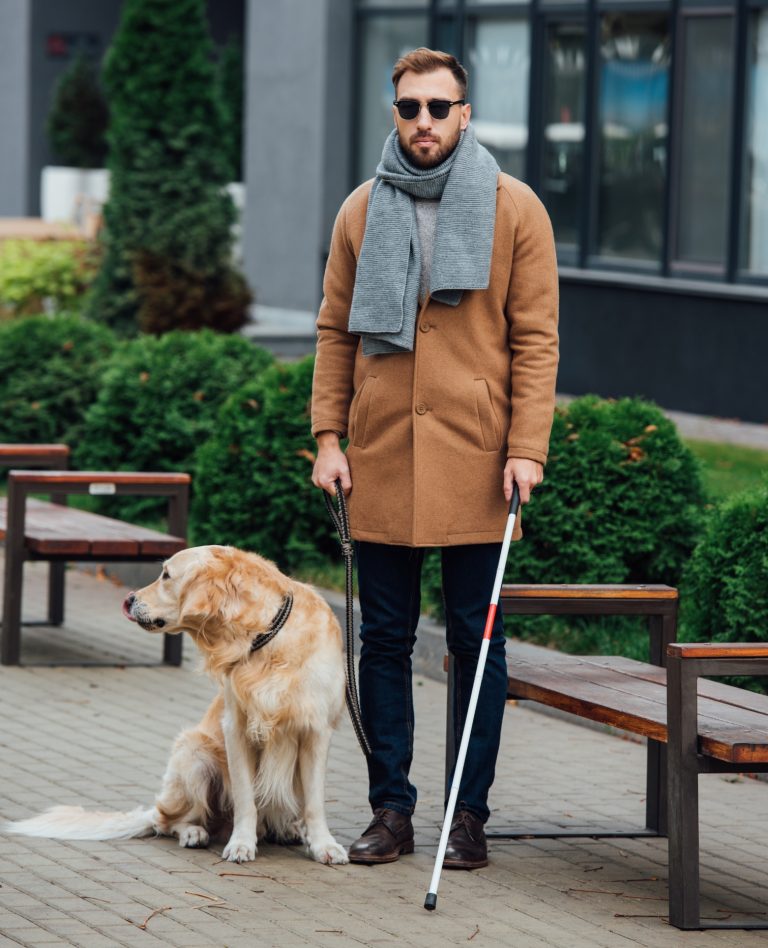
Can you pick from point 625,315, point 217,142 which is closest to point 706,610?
point 625,315

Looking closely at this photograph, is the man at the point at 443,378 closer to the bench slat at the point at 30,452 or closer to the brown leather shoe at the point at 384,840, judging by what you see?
the brown leather shoe at the point at 384,840

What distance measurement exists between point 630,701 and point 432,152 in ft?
5.47

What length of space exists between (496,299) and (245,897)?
183 centimetres

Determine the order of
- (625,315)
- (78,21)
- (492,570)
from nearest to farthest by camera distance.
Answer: (492,570)
(625,315)
(78,21)

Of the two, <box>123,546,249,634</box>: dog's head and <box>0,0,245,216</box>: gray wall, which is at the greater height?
<box>0,0,245,216</box>: gray wall

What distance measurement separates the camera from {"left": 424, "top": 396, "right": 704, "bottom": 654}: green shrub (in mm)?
8383

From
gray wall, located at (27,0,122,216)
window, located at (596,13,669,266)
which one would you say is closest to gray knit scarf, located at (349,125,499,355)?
window, located at (596,13,669,266)

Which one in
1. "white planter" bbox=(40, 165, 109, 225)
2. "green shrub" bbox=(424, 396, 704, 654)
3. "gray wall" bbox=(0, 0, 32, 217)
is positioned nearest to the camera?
"green shrub" bbox=(424, 396, 704, 654)

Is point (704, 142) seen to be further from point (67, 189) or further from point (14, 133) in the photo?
point (14, 133)

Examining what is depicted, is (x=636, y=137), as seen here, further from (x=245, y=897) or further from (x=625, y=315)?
(x=245, y=897)

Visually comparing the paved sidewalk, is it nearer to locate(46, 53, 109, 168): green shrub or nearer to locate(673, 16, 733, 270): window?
locate(673, 16, 733, 270): window

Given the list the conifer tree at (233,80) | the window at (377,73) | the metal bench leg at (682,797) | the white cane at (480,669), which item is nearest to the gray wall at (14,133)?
the conifer tree at (233,80)

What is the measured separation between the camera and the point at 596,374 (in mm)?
17078

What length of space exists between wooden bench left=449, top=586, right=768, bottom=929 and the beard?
1383 mm
